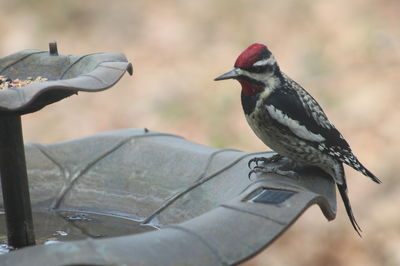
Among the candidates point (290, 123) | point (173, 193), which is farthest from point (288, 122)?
point (173, 193)

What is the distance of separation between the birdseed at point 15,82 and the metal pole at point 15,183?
0.40 ft

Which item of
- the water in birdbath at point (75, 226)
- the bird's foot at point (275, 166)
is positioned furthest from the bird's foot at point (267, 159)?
the water in birdbath at point (75, 226)

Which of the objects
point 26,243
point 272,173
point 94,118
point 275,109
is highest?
point 275,109

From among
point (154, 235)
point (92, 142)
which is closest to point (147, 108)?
point (92, 142)

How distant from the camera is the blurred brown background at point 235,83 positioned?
5.43 meters

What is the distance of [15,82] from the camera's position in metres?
2.94

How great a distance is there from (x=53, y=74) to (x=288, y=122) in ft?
2.88

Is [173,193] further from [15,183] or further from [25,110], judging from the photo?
[25,110]

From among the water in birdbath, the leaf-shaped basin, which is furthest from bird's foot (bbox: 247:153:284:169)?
the leaf-shaped basin

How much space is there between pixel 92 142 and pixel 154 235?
4.85ft

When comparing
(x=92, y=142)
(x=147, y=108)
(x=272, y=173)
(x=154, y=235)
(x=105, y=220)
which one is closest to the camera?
(x=154, y=235)

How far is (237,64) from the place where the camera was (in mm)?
3119

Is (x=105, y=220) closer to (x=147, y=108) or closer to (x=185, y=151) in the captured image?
(x=185, y=151)

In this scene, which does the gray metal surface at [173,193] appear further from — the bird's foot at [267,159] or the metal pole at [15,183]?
the metal pole at [15,183]
